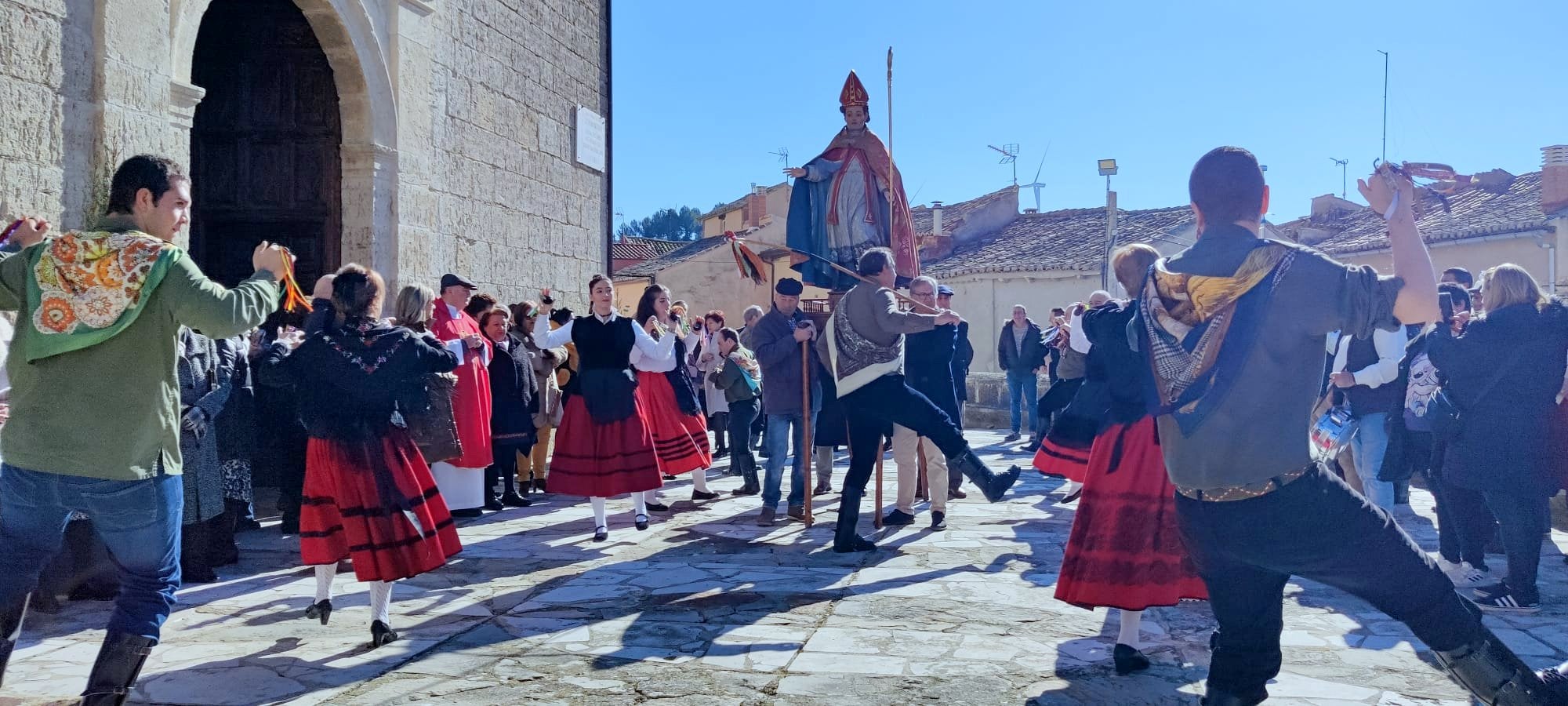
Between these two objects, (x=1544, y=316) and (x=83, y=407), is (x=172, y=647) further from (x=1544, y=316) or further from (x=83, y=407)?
(x=1544, y=316)

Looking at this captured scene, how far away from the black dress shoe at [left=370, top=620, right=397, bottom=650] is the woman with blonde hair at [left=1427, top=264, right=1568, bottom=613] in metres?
4.64

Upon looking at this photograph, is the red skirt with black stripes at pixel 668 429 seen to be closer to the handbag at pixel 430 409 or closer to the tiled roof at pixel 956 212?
the handbag at pixel 430 409

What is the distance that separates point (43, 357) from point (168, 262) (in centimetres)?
43

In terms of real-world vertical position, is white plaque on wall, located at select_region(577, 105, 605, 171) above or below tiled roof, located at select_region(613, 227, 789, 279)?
below

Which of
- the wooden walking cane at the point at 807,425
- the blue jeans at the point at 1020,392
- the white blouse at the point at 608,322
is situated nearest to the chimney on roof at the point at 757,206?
the blue jeans at the point at 1020,392

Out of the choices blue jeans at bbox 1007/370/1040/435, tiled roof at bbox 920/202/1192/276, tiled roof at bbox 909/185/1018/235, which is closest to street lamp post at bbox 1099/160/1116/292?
tiled roof at bbox 920/202/1192/276

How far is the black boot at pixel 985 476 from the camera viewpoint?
6.05m

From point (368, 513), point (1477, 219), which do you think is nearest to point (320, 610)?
point (368, 513)

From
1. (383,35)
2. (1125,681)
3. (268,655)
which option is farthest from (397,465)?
(383,35)

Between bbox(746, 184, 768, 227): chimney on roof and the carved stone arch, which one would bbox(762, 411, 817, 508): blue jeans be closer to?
the carved stone arch

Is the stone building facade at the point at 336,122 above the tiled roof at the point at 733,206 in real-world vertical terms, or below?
below

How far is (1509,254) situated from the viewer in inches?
887

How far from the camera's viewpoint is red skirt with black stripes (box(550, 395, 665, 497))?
6.82 meters

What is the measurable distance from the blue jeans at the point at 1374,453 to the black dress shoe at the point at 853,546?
302cm
